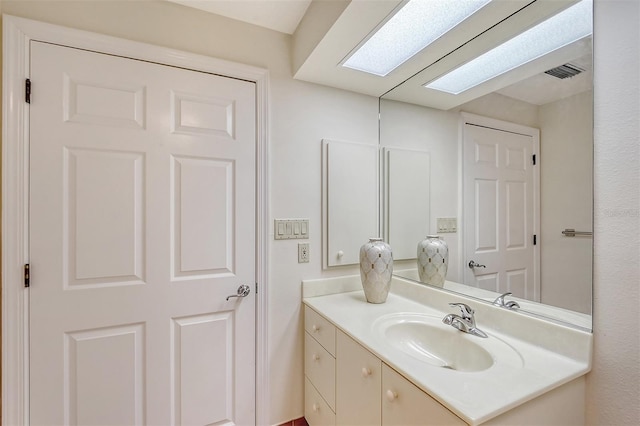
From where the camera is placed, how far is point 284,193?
1.56m

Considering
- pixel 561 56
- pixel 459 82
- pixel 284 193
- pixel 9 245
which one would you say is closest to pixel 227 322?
pixel 284 193

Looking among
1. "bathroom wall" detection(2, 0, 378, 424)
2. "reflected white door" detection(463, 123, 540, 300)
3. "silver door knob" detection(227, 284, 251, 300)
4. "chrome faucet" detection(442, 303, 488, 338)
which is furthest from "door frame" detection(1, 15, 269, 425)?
"reflected white door" detection(463, 123, 540, 300)

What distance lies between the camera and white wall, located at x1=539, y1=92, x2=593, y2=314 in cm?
93

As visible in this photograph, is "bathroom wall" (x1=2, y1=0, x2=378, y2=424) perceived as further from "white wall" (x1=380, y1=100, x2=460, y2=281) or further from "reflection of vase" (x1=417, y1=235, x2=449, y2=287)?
"reflection of vase" (x1=417, y1=235, x2=449, y2=287)

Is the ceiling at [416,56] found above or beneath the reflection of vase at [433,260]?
above

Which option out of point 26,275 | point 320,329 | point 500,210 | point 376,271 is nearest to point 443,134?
point 500,210

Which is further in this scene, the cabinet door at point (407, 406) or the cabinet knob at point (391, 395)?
the cabinet knob at point (391, 395)

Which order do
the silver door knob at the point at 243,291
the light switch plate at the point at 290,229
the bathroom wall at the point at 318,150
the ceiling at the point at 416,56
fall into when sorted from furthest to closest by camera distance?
the light switch plate at the point at 290,229 → the silver door knob at the point at 243,291 → the ceiling at the point at 416,56 → the bathroom wall at the point at 318,150

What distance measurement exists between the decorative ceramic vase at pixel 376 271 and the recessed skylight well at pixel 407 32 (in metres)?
0.99

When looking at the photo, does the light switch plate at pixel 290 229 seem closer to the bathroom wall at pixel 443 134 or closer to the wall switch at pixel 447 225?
the bathroom wall at pixel 443 134

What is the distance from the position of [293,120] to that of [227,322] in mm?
1166

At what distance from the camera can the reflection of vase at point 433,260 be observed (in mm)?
1474

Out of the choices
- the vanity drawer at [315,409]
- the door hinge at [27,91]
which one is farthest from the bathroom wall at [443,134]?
the door hinge at [27,91]

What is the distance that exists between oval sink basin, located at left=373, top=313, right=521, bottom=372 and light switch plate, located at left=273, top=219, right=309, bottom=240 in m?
0.63
